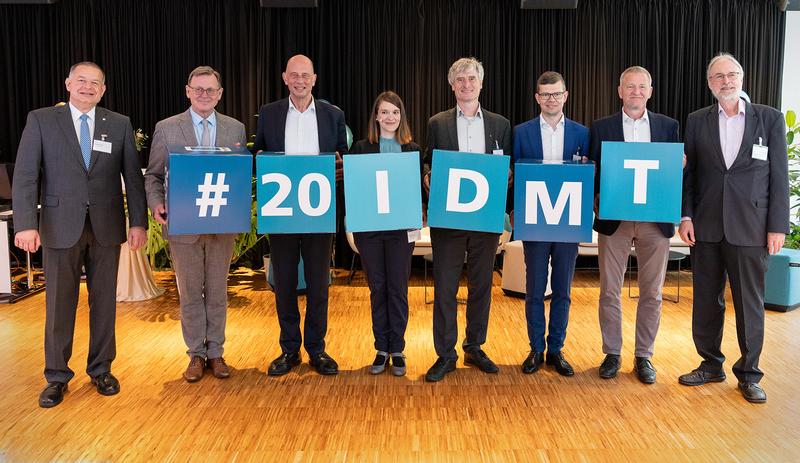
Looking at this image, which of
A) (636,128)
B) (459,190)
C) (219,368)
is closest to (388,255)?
(459,190)

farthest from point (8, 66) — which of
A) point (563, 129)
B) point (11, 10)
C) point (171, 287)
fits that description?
point (563, 129)

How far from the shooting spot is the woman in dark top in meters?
3.40

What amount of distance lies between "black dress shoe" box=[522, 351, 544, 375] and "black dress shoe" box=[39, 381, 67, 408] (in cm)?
241

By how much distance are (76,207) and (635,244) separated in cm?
288

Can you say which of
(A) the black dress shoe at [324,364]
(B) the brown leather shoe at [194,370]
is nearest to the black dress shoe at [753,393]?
(A) the black dress shoe at [324,364]

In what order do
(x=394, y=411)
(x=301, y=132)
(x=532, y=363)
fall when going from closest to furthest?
(x=394, y=411) < (x=301, y=132) < (x=532, y=363)

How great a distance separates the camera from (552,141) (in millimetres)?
3482

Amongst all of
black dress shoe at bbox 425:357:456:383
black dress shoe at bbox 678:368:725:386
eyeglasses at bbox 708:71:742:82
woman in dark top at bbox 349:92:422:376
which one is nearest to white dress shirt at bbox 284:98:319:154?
woman in dark top at bbox 349:92:422:376

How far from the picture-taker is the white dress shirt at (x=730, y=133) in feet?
10.6

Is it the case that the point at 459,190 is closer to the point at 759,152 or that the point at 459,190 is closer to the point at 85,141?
the point at 759,152

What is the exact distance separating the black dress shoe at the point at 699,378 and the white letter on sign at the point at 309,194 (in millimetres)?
2092

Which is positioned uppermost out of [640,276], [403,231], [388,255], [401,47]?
[401,47]

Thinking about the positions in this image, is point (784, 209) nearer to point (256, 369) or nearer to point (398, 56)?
point (256, 369)

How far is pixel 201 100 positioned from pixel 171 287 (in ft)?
10.7
